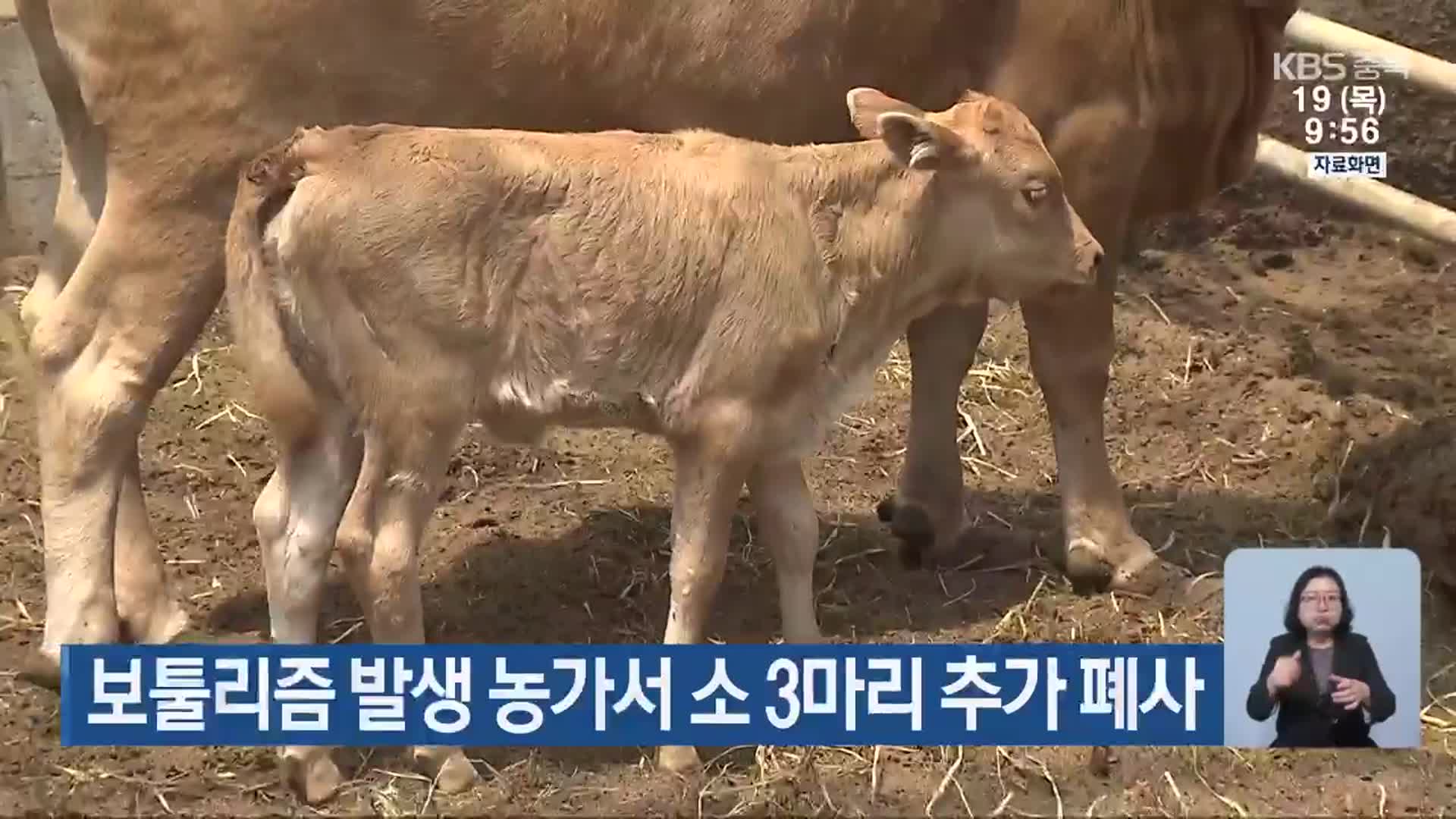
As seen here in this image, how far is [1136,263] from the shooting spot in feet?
28.0

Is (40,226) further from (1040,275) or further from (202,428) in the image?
(1040,275)

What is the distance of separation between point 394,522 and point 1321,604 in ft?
6.92

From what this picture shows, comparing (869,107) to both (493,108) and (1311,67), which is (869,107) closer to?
(493,108)

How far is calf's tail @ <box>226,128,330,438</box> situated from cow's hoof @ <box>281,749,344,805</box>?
0.81 metres

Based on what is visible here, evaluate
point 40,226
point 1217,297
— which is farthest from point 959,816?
point 40,226

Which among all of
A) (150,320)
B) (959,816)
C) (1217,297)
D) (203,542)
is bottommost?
(959,816)

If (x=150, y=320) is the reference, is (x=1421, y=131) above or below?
above

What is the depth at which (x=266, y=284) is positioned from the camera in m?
4.41

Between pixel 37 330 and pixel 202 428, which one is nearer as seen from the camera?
pixel 37 330

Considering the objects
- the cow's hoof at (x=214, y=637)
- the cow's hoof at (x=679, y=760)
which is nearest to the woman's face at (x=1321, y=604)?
the cow's hoof at (x=679, y=760)

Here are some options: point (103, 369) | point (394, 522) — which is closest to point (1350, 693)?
point (394, 522)

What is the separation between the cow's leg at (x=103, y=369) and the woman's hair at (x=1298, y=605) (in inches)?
109

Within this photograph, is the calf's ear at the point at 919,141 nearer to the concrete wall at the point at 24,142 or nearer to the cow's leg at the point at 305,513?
the cow's leg at the point at 305,513

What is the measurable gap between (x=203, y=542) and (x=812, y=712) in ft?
7.95
